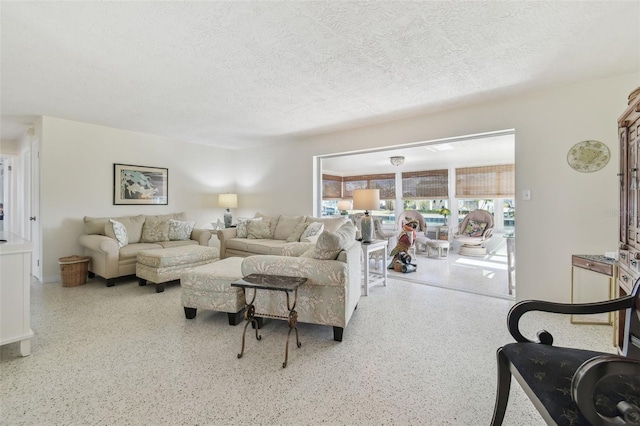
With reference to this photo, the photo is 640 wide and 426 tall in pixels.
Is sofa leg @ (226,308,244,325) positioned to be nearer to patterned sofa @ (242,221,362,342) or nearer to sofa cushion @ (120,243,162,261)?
patterned sofa @ (242,221,362,342)

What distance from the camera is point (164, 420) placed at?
57.0 inches

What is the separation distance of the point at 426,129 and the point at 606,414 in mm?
3495

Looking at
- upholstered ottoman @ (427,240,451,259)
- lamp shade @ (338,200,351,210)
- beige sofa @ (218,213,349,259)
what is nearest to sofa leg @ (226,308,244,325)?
beige sofa @ (218,213,349,259)

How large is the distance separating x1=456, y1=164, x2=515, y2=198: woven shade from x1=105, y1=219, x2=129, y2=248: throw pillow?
678 centimetres

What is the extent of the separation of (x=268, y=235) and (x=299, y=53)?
126 inches

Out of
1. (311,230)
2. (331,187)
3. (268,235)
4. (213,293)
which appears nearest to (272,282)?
(213,293)

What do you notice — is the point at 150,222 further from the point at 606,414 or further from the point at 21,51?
the point at 606,414

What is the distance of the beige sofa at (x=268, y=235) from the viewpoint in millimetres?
4406

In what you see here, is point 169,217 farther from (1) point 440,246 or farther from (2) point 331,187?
(1) point 440,246

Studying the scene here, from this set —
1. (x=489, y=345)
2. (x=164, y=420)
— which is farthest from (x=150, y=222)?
(x=489, y=345)

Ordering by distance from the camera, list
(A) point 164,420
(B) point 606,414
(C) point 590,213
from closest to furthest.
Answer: (B) point 606,414 < (A) point 164,420 < (C) point 590,213

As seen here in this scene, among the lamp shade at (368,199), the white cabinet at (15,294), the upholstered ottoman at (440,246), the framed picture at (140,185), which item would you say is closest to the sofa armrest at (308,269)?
the white cabinet at (15,294)

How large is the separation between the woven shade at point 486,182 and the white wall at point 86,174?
19.9 feet

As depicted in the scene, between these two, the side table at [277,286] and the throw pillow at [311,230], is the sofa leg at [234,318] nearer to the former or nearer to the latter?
the side table at [277,286]
